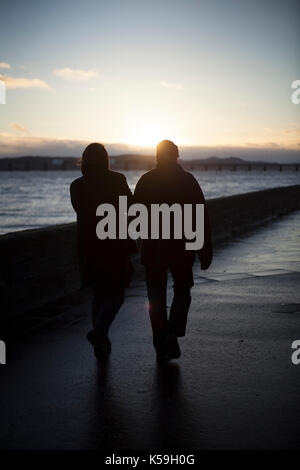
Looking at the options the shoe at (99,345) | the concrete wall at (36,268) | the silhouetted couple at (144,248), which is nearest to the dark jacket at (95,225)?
the silhouetted couple at (144,248)

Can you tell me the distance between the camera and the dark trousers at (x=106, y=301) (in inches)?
211

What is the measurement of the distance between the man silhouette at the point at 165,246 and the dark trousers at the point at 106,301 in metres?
0.30

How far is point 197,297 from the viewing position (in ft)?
26.3

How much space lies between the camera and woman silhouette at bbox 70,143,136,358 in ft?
17.2

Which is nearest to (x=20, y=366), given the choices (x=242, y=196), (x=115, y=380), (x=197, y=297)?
(x=115, y=380)

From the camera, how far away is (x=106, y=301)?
17.7ft

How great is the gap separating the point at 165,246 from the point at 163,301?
0.49m

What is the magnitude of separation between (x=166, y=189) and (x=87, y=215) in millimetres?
713

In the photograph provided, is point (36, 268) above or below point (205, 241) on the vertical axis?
below

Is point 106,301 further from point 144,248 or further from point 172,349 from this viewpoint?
point 172,349

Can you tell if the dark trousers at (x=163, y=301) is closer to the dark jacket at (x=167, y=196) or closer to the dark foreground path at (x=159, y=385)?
the dark jacket at (x=167, y=196)

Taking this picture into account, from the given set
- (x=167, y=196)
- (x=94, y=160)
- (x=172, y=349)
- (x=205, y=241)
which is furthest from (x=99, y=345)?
(x=94, y=160)

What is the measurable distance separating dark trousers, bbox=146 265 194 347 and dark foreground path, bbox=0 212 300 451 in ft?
0.81
